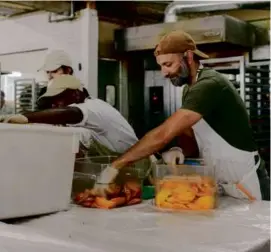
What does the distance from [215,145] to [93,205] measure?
0.57 metres

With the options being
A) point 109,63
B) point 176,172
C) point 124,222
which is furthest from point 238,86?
point 124,222

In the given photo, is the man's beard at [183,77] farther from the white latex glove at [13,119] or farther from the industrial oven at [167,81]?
the industrial oven at [167,81]

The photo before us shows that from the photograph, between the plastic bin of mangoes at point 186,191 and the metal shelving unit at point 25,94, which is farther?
the metal shelving unit at point 25,94

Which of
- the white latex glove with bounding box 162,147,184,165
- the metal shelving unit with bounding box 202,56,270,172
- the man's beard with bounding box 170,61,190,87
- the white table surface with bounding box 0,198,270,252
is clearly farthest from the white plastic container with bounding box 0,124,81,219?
the metal shelving unit with bounding box 202,56,270,172

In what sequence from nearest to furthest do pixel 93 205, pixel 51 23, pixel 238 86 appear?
pixel 93 205 → pixel 51 23 → pixel 238 86

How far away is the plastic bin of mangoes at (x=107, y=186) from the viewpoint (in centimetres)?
144

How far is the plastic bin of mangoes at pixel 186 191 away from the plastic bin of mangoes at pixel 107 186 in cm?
10

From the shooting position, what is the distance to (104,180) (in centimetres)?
148

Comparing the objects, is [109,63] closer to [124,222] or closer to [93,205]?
[93,205]

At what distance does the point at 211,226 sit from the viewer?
115cm

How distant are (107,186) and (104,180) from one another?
0.02m

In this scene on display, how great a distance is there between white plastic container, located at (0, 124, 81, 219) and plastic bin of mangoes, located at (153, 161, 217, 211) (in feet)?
0.96

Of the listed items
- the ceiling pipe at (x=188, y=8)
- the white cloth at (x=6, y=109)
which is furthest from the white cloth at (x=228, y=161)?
the ceiling pipe at (x=188, y=8)

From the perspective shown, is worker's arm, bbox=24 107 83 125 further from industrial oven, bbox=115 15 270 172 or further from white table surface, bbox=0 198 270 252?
industrial oven, bbox=115 15 270 172
